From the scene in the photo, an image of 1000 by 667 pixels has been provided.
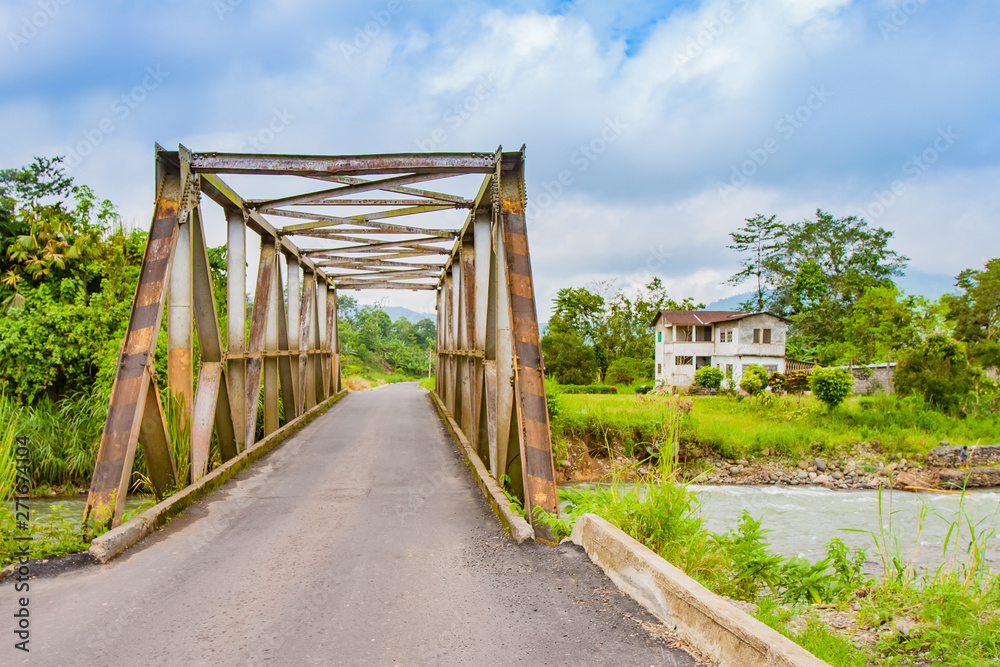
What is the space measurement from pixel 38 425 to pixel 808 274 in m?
40.9

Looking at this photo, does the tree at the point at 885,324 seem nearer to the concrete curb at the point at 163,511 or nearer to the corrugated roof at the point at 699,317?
the corrugated roof at the point at 699,317

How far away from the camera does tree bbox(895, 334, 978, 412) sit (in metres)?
22.0

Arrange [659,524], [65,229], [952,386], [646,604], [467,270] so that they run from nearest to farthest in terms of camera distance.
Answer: [646,604], [659,524], [467,270], [65,229], [952,386]

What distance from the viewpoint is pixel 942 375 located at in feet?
72.4

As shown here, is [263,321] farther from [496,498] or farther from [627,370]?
[627,370]

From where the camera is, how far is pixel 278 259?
10047 mm

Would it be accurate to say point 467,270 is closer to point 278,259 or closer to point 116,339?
point 278,259

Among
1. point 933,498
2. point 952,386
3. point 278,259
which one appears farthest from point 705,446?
point 278,259

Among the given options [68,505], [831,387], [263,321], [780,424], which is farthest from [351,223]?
[831,387]

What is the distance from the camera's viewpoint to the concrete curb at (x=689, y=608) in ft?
7.44

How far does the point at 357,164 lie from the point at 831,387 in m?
19.2

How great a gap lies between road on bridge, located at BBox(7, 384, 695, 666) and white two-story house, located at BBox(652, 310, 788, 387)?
29.6m

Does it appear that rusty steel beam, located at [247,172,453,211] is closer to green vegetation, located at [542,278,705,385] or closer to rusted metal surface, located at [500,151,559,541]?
rusted metal surface, located at [500,151,559,541]

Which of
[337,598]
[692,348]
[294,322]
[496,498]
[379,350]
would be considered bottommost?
[337,598]
